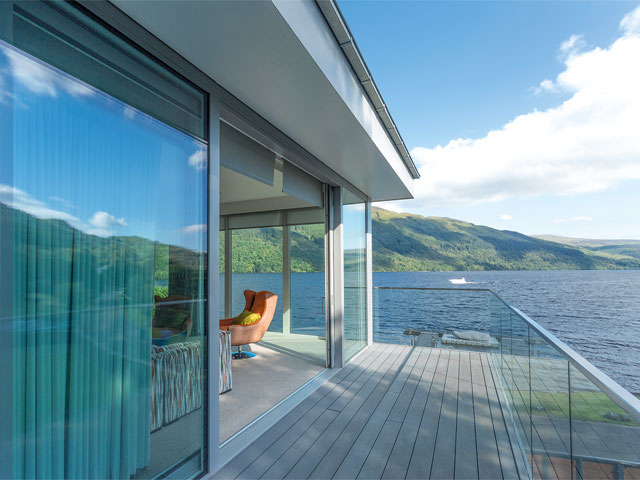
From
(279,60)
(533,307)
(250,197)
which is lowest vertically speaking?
(533,307)

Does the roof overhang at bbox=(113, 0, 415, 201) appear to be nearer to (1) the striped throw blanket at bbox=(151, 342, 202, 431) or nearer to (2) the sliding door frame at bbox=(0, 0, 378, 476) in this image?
(2) the sliding door frame at bbox=(0, 0, 378, 476)

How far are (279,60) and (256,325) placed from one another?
3712 mm

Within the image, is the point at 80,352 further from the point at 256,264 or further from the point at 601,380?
the point at 256,264

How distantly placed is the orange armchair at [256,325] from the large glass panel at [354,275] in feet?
3.99

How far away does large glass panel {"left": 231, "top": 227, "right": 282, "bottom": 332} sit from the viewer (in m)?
6.46

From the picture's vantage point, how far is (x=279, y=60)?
68.7 inches

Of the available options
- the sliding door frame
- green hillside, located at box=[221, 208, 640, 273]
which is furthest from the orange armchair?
green hillside, located at box=[221, 208, 640, 273]

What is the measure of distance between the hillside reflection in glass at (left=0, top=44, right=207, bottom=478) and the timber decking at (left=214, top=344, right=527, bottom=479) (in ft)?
2.18

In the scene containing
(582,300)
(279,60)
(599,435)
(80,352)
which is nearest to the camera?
(599,435)

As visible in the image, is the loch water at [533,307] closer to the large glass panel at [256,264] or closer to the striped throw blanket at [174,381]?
the large glass panel at [256,264]

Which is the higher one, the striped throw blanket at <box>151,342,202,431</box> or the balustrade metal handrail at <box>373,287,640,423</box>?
the balustrade metal handrail at <box>373,287,640,423</box>

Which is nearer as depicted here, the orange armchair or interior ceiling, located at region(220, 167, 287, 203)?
the orange armchair

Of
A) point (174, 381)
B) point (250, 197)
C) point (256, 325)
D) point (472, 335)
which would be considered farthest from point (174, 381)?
point (250, 197)

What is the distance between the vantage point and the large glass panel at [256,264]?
6.46 meters
